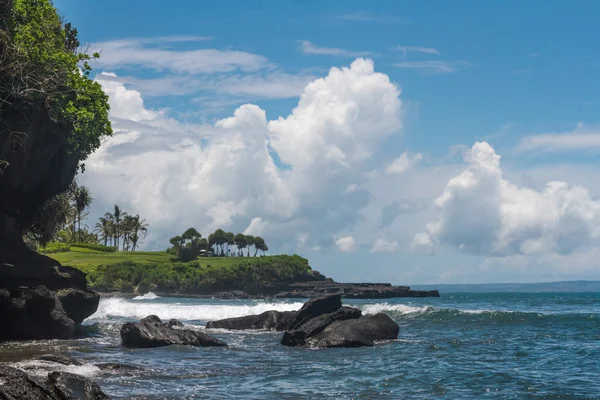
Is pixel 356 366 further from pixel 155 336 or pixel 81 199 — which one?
pixel 81 199

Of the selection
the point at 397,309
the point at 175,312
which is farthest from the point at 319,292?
the point at 397,309

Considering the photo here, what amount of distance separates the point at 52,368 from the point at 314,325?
15889 millimetres

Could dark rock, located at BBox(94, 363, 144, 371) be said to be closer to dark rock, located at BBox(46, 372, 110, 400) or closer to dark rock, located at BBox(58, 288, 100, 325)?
dark rock, located at BBox(46, 372, 110, 400)

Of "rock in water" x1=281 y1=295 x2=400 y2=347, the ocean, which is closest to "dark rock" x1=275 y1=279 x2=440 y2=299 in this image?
the ocean

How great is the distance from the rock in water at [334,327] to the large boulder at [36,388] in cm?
1859

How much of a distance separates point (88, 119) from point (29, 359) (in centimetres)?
1438

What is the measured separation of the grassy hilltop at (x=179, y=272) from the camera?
108 m

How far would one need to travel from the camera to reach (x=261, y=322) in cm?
4281

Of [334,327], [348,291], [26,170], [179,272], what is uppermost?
[26,170]

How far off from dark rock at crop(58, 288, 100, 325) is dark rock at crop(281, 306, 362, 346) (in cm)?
1019

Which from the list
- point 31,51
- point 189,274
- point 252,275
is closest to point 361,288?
point 252,275

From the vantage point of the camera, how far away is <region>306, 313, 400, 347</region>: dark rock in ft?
104

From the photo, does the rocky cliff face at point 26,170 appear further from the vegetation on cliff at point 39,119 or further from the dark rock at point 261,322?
the dark rock at point 261,322

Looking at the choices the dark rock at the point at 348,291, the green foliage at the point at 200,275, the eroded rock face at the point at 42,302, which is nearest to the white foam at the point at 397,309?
the eroded rock face at the point at 42,302
